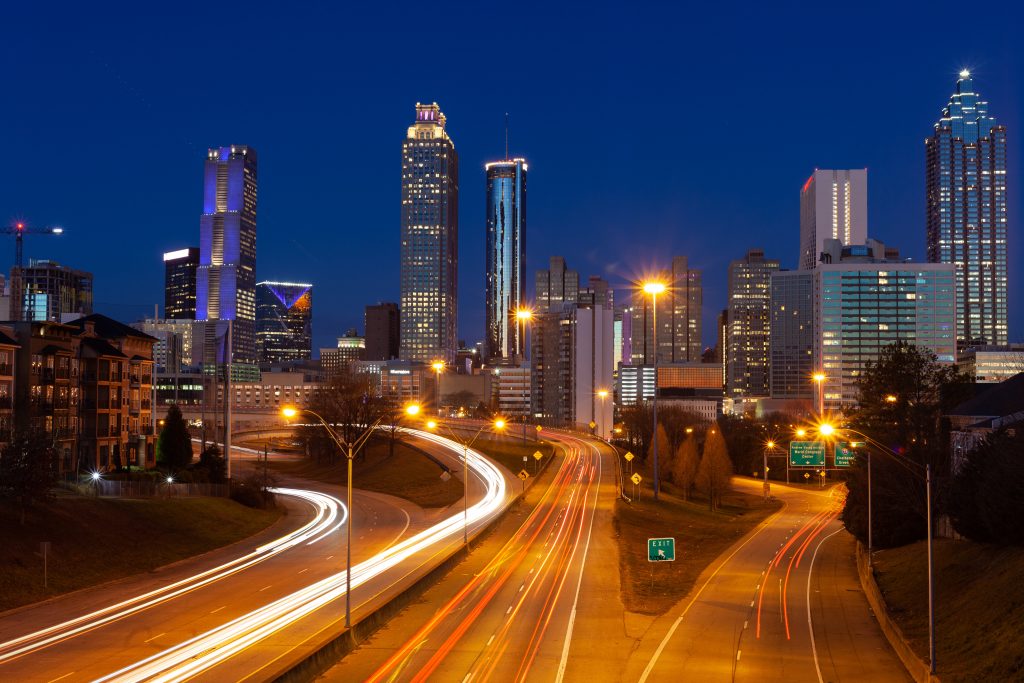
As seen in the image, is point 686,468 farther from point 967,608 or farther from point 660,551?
point 967,608

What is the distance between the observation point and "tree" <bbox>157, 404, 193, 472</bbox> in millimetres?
76438

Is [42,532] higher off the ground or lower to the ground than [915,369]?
lower

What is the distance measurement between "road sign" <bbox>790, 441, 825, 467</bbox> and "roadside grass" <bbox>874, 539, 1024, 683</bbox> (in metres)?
19.1

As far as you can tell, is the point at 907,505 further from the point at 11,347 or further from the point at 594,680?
the point at 11,347

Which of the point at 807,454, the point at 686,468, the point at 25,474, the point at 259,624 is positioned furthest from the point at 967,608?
the point at 686,468

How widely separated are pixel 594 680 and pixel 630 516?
43.8m

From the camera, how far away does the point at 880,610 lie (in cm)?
3944

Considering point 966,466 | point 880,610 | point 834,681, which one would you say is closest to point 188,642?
point 834,681

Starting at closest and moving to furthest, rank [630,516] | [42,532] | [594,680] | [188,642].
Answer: [594,680], [188,642], [42,532], [630,516]

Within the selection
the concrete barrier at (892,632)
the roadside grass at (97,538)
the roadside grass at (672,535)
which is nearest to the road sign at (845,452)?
the roadside grass at (672,535)

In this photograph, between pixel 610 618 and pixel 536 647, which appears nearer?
pixel 536 647

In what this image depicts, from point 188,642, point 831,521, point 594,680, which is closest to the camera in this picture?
point 594,680

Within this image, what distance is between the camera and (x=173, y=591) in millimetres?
41438

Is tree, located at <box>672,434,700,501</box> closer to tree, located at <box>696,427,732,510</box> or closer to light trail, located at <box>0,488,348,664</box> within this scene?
tree, located at <box>696,427,732,510</box>
